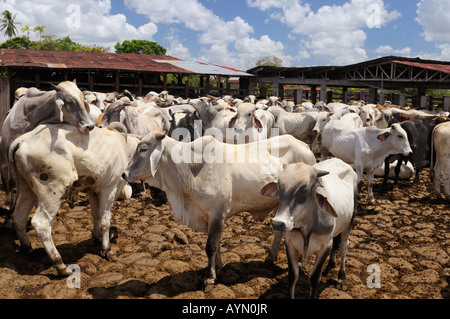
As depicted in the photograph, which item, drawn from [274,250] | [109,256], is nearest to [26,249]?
[109,256]

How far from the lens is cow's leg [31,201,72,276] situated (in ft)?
14.0

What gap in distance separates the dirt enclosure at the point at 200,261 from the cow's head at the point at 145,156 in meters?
1.26

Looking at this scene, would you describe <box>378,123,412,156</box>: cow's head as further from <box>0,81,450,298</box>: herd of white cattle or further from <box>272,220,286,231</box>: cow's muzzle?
<box>272,220,286,231</box>: cow's muzzle

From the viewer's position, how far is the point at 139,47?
67062 millimetres

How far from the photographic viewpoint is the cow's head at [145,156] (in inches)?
169

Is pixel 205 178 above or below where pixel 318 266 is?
above

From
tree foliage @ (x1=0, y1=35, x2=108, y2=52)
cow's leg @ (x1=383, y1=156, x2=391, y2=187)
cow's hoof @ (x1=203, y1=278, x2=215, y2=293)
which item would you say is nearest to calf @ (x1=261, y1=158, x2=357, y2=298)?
cow's hoof @ (x1=203, y1=278, x2=215, y2=293)

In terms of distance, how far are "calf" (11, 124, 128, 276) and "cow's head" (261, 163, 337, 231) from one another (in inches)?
97.7

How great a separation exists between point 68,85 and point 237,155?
2276 mm

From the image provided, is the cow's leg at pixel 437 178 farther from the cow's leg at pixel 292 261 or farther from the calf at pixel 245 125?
the cow's leg at pixel 292 261

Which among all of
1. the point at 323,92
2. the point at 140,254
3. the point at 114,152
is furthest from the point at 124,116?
the point at 323,92

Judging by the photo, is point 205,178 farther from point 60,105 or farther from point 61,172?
point 60,105

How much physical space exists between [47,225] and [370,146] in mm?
6452
